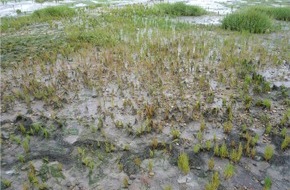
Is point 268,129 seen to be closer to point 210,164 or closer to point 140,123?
point 210,164

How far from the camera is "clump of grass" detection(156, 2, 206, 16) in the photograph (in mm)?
13719

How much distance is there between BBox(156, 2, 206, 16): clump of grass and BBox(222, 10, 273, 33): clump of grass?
118 inches

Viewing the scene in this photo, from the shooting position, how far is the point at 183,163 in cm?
402

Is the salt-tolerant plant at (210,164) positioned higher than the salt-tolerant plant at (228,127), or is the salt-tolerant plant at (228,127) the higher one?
the salt-tolerant plant at (228,127)

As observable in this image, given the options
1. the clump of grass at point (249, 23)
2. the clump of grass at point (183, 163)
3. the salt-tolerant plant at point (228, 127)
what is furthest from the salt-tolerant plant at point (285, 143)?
the clump of grass at point (249, 23)

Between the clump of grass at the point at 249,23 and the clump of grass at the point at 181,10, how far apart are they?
3009mm

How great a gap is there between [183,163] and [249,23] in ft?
27.1

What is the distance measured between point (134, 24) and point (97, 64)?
439 cm

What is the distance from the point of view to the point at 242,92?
19.5ft

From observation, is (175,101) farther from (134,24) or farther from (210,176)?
(134,24)

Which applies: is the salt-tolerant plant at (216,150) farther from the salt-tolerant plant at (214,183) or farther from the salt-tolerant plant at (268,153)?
the salt-tolerant plant at (268,153)

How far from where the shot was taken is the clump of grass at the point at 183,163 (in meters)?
4.00

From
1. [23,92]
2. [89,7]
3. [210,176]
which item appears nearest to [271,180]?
[210,176]

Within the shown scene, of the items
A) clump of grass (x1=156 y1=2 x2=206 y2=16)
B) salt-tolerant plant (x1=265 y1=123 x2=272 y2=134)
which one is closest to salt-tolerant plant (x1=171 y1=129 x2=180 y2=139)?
salt-tolerant plant (x1=265 y1=123 x2=272 y2=134)
